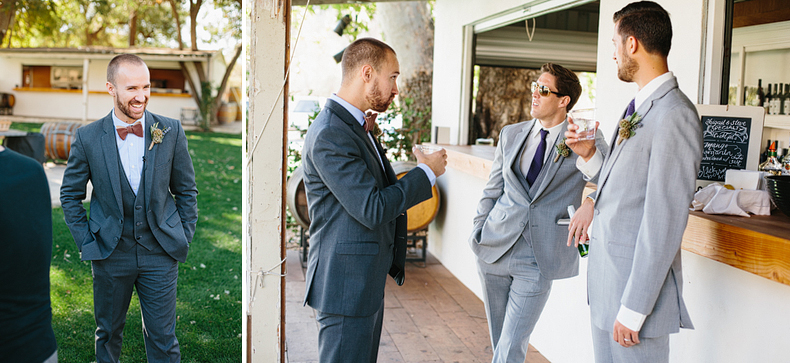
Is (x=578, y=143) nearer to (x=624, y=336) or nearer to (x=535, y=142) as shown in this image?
(x=535, y=142)

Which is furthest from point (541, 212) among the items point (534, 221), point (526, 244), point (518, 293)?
point (518, 293)

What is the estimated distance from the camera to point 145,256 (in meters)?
2.91

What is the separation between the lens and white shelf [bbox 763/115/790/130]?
5.08 meters

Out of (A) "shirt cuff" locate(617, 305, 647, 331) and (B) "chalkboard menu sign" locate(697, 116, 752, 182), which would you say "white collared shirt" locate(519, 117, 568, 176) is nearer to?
(B) "chalkboard menu sign" locate(697, 116, 752, 182)

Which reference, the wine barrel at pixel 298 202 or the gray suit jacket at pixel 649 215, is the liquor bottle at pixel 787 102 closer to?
the gray suit jacket at pixel 649 215

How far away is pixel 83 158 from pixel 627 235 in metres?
2.42

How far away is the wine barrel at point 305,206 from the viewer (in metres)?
6.27

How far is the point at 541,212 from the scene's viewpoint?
9.65 ft

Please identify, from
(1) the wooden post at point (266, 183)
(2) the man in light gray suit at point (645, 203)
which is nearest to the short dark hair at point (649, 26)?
(2) the man in light gray suit at point (645, 203)

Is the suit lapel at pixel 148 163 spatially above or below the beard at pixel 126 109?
below

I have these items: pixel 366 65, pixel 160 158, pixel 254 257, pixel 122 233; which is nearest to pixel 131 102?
pixel 160 158

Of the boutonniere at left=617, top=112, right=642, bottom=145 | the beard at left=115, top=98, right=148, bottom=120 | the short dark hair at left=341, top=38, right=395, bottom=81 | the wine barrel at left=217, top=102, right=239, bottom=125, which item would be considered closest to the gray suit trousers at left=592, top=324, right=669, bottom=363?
the boutonniere at left=617, top=112, right=642, bottom=145

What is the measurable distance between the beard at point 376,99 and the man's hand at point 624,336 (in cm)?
116

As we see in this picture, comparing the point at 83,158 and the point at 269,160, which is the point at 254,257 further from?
the point at 83,158
